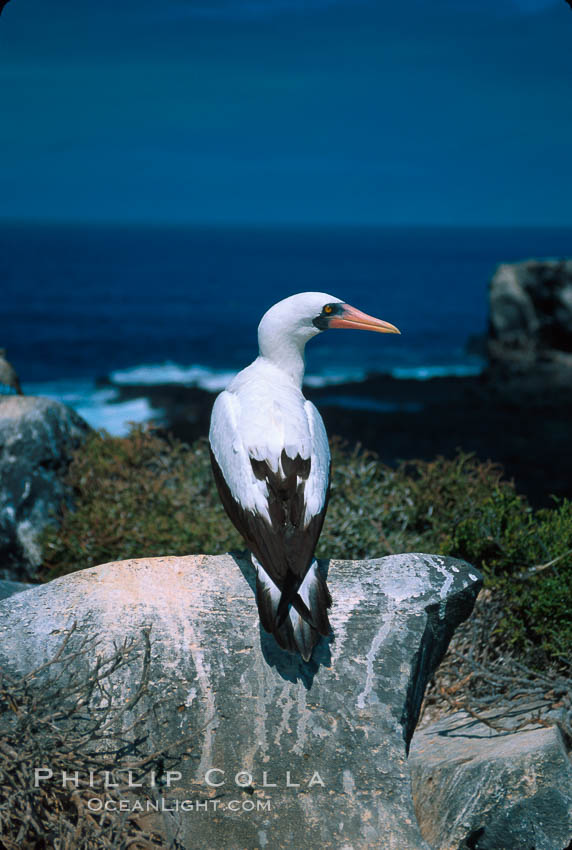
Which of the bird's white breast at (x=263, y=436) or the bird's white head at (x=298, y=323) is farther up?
the bird's white head at (x=298, y=323)

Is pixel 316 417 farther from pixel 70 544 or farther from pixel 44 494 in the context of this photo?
pixel 44 494

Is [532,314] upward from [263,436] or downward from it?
upward

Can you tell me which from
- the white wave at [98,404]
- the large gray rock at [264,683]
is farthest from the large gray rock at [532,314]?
the large gray rock at [264,683]

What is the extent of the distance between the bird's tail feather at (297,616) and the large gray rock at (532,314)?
19511 mm

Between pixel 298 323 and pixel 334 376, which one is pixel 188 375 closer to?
pixel 334 376

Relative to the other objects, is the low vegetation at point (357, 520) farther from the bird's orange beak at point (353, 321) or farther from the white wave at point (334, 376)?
the white wave at point (334, 376)

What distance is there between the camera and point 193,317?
5119 cm

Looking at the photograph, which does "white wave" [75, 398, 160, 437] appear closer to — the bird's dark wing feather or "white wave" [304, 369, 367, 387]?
"white wave" [304, 369, 367, 387]

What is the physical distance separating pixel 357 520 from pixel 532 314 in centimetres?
1757

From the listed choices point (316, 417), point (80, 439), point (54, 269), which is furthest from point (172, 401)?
point (54, 269)

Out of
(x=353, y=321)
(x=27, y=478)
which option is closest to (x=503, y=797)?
(x=353, y=321)

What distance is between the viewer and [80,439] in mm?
7684

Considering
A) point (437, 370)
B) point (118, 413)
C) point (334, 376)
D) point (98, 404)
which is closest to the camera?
point (118, 413)

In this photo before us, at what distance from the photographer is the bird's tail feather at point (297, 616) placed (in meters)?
3.40
